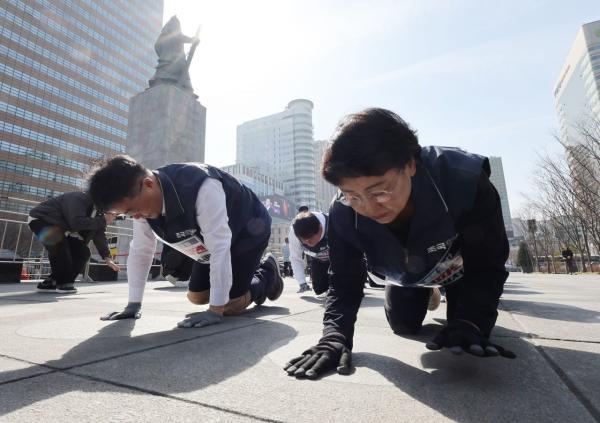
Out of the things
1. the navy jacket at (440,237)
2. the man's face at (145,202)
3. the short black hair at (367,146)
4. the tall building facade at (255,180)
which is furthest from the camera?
the tall building facade at (255,180)

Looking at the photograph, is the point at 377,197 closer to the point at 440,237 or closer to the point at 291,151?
the point at 440,237

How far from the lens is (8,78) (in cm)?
4422

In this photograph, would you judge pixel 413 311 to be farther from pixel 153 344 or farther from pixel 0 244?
pixel 0 244

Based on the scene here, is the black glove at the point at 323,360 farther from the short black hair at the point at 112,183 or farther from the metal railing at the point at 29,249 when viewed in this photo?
the metal railing at the point at 29,249

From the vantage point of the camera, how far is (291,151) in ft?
325

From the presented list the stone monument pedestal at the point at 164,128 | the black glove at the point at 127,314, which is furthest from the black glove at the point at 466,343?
the stone monument pedestal at the point at 164,128

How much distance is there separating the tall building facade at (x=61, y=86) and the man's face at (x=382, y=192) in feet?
158

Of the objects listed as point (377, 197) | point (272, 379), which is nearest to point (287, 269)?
point (377, 197)

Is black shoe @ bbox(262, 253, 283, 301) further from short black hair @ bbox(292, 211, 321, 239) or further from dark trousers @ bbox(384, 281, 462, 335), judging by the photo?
dark trousers @ bbox(384, 281, 462, 335)

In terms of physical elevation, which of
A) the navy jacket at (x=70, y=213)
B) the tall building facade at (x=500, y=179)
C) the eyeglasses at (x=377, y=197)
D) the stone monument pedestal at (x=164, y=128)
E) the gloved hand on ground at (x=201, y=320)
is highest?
the tall building facade at (x=500, y=179)

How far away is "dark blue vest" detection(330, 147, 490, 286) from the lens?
1472 millimetres

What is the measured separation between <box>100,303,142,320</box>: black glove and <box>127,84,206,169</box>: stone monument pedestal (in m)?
12.3

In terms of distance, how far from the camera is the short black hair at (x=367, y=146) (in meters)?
1.29

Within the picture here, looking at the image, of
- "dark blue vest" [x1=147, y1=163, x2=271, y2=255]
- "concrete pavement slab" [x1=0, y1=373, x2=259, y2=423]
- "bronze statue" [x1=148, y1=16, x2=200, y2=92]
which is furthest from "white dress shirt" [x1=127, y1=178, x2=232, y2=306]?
"bronze statue" [x1=148, y1=16, x2=200, y2=92]
